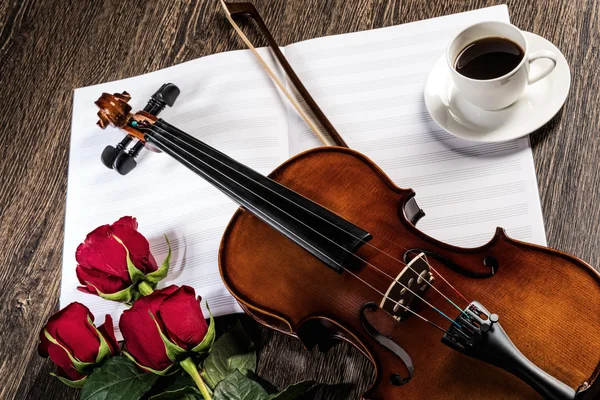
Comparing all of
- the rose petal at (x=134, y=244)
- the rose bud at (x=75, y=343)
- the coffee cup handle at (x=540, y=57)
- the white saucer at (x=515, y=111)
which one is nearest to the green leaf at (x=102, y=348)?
the rose bud at (x=75, y=343)

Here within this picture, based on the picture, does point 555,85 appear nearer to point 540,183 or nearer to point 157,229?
point 540,183

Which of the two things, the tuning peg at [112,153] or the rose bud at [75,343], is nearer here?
the rose bud at [75,343]

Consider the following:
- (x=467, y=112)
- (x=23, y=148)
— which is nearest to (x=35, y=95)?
(x=23, y=148)

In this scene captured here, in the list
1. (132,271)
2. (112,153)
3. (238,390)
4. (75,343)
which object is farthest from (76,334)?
(112,153)

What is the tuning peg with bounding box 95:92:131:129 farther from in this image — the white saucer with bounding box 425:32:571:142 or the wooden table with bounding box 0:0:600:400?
the white saucer with bounding box 425:32:571:142

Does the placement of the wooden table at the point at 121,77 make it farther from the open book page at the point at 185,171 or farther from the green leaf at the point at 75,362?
the green leaf at the point at 75,362

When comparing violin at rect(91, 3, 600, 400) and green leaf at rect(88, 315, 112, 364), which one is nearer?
violin at rect(91, 3, 600, 400)

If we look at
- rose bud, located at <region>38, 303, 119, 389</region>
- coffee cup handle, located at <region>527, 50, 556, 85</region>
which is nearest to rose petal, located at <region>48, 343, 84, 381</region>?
rose bud, located at <region>38, 303, 119, 389</region>

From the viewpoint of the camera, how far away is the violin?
2.38 ft

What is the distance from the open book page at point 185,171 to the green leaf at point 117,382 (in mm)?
165

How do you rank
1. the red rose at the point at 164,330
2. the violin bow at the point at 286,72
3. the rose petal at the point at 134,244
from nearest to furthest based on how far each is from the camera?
the red rose at the point at 164,330 < the rose petal at the point at 134,244 < the violin bow at the point at 286,72

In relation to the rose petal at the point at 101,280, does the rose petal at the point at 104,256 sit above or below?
above

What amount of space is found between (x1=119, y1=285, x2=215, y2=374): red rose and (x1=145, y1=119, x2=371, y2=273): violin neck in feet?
0.50

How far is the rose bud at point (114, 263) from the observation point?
0.92 m
